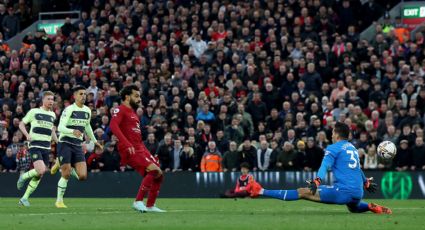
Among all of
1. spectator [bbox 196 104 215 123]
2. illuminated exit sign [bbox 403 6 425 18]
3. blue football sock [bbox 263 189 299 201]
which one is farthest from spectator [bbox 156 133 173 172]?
blue football sock [bbox 263 189 299 201]

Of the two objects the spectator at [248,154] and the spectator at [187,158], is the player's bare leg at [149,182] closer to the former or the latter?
the spectator at [248,154]

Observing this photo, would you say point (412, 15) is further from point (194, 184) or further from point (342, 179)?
point (342, 179)

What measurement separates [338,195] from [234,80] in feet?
52.9

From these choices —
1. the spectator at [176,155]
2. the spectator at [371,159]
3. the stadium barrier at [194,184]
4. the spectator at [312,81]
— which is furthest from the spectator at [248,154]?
the spectator at [371,159]

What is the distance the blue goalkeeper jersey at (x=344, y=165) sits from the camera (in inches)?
699

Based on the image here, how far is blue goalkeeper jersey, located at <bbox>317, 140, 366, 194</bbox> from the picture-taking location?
17.8m

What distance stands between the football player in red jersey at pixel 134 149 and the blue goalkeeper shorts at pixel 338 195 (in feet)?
9.41

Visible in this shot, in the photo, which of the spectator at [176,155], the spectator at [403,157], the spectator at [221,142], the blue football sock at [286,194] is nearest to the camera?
the blue football sock at [286,194]

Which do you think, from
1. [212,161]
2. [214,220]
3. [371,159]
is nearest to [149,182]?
[214,220]

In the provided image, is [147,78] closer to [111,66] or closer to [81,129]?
[111,66]

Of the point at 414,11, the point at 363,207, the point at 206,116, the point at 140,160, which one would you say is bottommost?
the point at 363,207

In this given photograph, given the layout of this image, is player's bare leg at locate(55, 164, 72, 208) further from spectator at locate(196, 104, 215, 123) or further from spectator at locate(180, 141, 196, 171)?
spectator at locate(196, 104, 215, 123)

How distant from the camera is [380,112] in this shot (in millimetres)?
30609

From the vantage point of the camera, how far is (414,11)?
36.3 m
